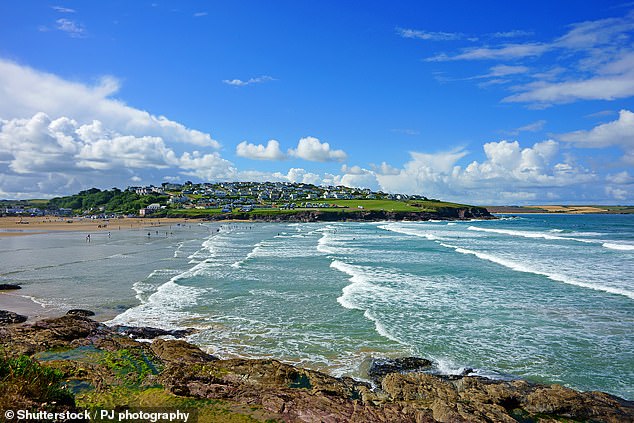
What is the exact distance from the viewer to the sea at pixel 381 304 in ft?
47.2

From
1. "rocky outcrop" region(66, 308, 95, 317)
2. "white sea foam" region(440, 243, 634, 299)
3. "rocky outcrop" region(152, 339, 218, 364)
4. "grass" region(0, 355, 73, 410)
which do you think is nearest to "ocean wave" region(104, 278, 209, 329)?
"rocky outcrop" region(66, 308, 95, 317)

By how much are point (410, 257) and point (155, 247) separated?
3112 centimetres

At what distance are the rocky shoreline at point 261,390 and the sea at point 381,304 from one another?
132 centimetres

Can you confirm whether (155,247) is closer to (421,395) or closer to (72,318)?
(72,318)

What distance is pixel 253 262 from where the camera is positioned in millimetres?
37094

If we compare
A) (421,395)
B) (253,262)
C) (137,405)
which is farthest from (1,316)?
(253,262)

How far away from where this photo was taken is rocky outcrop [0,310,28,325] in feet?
57.6

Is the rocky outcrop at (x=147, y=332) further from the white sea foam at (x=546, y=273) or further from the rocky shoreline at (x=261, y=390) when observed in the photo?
the white sea foam at (x=546, y=273)

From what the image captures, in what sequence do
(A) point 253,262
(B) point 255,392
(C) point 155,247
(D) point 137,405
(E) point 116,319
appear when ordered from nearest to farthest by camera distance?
(D) point 137,405
(B) point 255,392
(E) point 116,319
(A) point 253,262
(C) point 155,247

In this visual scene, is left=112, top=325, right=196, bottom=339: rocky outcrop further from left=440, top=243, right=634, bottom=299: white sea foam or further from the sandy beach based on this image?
the sandy beach

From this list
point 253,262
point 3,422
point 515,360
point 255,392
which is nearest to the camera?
point 3,422

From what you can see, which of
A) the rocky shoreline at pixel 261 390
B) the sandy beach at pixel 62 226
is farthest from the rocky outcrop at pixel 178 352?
the sandy beach at pixel 62 226

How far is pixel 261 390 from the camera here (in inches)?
420

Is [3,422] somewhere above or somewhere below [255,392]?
above
